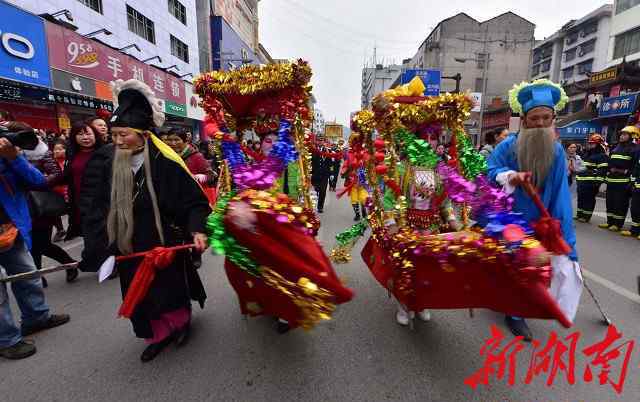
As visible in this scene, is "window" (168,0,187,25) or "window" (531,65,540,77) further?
"window" (531,65,540,77)

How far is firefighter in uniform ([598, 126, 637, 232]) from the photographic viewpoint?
19.1ft

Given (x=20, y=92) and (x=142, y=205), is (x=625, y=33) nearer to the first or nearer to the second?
(x=142, y=205)

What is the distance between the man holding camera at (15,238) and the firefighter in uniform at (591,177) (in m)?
8.35

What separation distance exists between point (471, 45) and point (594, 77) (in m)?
18.8

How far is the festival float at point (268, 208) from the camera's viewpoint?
1.66 metres

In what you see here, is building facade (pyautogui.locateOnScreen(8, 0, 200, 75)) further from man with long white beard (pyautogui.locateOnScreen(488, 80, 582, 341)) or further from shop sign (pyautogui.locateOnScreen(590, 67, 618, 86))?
shop sign (pyautogui.locateOnScreen(590, 67, 618, 86))

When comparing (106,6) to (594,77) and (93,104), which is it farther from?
(594,77)

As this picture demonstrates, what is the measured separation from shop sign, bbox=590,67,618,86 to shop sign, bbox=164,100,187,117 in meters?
21.2

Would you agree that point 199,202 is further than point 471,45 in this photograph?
No

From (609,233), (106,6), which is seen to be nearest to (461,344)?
(609,233)

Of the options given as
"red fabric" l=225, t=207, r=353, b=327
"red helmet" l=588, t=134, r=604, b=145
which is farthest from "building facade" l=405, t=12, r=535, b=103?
"red fabric" l=225, t=207, r=353, b=327

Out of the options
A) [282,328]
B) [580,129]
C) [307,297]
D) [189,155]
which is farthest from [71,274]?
[580,129]

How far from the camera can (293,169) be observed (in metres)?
3.00

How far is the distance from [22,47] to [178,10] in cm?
1137
